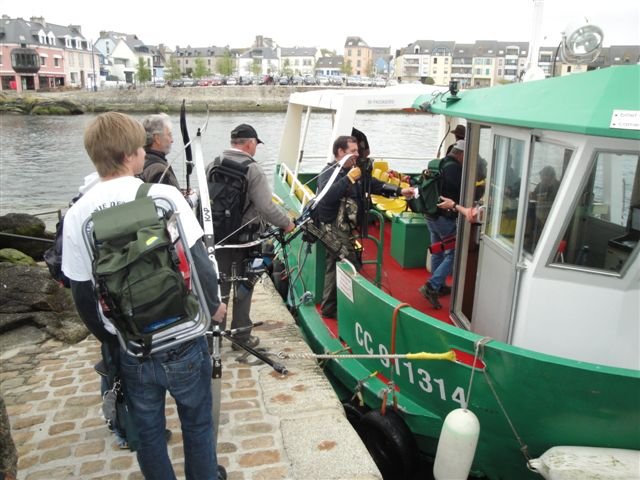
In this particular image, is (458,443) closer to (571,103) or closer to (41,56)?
(571,103)

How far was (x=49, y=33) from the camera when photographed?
76.9 metres

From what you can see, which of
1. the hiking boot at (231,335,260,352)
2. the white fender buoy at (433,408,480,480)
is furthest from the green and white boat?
the hiking boot at (231,335,260,352)

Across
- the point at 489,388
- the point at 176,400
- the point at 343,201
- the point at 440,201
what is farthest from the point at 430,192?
the point at 176,400

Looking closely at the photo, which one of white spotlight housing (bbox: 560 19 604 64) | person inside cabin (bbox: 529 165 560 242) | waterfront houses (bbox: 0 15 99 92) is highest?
waterfront houses (bbox: 0 15 99 92)

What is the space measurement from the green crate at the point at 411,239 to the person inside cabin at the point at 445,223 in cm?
63

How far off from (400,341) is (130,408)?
1.88 meters

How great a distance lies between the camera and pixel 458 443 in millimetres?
3014

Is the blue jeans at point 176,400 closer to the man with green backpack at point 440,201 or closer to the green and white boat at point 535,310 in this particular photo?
the green and white boat at point 535,310

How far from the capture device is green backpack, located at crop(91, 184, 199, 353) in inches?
79.8

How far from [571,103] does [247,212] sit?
2323 millimetres

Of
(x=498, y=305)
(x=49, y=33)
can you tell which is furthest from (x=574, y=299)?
(x=49, y=33)

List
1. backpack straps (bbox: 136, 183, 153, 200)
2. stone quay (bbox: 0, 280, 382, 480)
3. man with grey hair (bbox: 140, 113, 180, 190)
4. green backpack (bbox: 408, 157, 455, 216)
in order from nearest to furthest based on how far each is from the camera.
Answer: backpack straps (bbox: 136, 183, 153, 200) → stone quay (bbox: 0, 280, 382, 480) → man with grey hair (bbox: 140, 113, 180, 190) → green backpack (bbox: 408, 157, 455, 216)

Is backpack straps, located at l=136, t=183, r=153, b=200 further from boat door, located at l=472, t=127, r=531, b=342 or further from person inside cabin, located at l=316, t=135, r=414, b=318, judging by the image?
person inside cabin, located at l=316, t=135, r=414, b=318

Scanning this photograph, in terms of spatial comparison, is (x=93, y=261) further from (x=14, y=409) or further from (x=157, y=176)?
(x=14, y=409)
